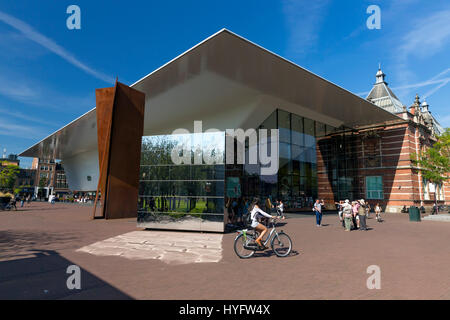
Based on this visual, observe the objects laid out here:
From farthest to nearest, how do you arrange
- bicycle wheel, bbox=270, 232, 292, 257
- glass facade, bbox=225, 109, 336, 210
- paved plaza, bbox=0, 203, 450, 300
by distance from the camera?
glass facade, bbox=225, 109, 336, 210 < bicycle wheel, bbox=270, 232, 292, 257 < paved plaza, bbox=0, 203, 450, 300

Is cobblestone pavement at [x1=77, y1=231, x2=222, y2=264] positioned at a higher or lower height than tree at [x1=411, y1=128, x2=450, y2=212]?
lower

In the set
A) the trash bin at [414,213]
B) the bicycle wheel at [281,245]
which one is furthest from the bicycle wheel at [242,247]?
the trash bin at [414,213]

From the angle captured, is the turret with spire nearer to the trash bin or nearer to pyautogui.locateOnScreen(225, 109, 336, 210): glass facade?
pyautogui.locateOnScreen(225, 109, 336, 210): glass facade

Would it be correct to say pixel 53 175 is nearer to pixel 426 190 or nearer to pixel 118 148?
pixel 118 148

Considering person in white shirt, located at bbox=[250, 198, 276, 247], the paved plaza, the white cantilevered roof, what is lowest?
the paved plaza

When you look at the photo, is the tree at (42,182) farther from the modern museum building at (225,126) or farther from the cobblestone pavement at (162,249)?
the cobblestone pavement at (162,249)

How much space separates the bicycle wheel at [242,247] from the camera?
801 cm

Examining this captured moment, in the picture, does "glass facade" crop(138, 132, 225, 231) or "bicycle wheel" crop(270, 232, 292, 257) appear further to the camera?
"glass facade" crop(138, 132, 225, 231)

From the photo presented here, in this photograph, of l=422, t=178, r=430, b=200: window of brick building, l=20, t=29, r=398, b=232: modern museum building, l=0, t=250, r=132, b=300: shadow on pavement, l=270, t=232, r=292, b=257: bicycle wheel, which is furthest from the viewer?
l=422, t=178, r=430, b=200: window of brick building

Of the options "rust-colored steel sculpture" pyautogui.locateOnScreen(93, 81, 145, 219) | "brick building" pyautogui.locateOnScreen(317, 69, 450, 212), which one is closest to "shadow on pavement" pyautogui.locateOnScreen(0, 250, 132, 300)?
"rust-colored steel sculpture" pyautogui.locateOnScreen(93, 81, 145, 219)

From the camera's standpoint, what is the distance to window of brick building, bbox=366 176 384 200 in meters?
35.3

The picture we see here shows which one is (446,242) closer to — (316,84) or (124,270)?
(124,270)

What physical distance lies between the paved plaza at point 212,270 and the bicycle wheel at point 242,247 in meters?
0.26

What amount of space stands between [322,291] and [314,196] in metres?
30.1
